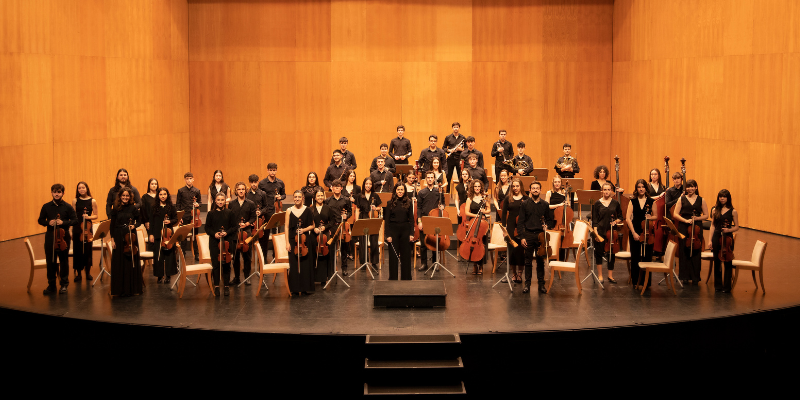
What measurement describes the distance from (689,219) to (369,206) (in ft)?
12.2

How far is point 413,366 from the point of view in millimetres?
6812

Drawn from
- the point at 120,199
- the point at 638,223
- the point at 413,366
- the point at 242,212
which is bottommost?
the point at 413,366

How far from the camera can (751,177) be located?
11.8m

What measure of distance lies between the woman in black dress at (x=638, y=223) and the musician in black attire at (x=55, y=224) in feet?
19.9

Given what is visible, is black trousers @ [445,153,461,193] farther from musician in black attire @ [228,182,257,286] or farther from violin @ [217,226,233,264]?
violin @ [217,226,233,264]

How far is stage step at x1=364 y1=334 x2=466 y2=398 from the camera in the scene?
6723 mm

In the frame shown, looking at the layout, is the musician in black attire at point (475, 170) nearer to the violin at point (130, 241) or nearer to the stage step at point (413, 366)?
the stage step at point (413, 366)

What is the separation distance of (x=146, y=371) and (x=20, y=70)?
597 centimetres

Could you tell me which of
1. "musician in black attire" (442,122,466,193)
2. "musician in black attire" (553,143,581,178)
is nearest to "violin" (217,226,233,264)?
"musician in black attire" (442,122,466,193)

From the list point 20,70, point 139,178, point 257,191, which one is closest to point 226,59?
point 139,178

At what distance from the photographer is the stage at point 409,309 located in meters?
7.35

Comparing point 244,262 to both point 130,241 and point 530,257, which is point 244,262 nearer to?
point 130,241

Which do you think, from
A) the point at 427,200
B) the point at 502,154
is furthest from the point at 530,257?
the point at 502,154

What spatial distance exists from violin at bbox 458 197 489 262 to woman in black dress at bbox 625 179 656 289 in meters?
1.61
